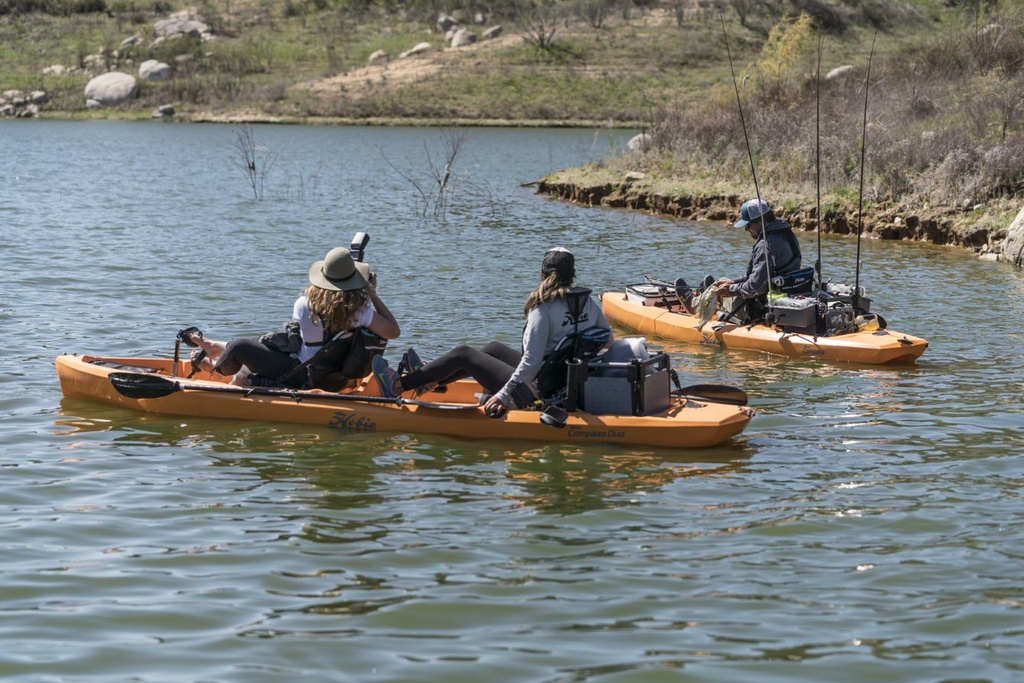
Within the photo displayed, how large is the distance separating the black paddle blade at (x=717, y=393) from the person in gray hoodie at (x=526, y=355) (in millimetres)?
1120

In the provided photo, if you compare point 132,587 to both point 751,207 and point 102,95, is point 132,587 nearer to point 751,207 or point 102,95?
point 751,207

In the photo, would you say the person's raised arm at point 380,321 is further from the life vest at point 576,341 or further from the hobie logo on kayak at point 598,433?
the hobie logo on kayak at point 598,433

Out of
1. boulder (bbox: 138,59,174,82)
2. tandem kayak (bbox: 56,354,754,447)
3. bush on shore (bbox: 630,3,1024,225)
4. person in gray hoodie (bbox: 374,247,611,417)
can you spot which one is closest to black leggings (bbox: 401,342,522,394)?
person in gray hoodie (bbox: 374,247,611,417)

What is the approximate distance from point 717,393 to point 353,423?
297 centimetres

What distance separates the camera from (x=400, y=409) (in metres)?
10.5

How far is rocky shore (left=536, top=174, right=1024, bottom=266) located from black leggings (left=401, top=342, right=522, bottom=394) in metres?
13.1

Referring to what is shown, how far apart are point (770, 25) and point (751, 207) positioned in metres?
69.8

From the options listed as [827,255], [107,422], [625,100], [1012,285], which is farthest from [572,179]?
[625,100]

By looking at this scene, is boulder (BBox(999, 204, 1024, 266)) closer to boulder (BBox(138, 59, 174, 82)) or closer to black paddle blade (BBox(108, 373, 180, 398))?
black paddle blade (BBox(108, 373, 180, 398))

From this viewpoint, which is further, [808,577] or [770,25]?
[770,25]

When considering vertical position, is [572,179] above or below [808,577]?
above

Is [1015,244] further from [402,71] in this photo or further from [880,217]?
[402,71]

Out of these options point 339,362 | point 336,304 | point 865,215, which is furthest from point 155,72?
point 336,304

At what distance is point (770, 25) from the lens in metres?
80.1
